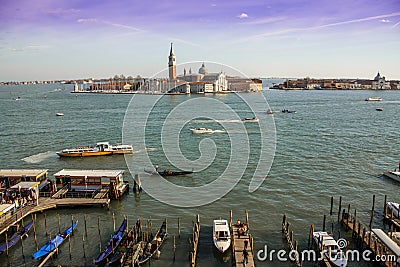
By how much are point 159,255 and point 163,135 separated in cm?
2202

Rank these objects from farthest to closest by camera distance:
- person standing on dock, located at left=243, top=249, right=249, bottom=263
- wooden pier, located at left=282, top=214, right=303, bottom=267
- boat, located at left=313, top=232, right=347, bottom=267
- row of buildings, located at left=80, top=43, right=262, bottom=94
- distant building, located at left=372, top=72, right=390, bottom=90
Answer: distant building, located at left=372, top=72, right=390, bottom=90 < row of buildings, located at left=80, top=43, right=262, bottom=94 < wooden pier, located at left=282, top=214, right=303, bottom=267 < boat, located at left=313, top=232, right=347, bottom=267 < person standing on dock, located at left=243, top=249, right=249, bottom=263

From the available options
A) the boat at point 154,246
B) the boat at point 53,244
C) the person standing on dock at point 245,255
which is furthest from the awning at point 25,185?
the person standing on dock at point 245,255

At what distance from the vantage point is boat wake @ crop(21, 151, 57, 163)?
2353 cm

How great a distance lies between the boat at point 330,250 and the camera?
1065cm

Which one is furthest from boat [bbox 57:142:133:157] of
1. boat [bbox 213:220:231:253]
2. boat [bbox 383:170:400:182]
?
boat [bbox 383:170:400:182]

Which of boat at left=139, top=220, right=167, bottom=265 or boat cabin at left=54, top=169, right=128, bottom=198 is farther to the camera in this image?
boat cabin at left=54, top=169, right=128, bottom=198

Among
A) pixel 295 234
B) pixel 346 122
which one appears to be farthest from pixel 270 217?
pixel 346 122

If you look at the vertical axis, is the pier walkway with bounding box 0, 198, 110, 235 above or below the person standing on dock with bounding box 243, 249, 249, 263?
above

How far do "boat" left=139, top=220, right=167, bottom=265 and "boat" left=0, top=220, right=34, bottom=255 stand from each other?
4270 millimetres

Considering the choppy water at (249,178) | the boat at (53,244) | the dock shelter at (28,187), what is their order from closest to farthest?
the boat at (53,244) → the choppy water at (249,178) → the dock shelter at (28,187)

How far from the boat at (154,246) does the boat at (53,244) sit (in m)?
2.84

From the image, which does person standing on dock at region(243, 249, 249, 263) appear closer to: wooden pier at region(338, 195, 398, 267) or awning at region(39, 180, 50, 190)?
wooden pier at region(338, 195, 398, 267)

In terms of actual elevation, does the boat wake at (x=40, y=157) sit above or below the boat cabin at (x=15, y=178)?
below

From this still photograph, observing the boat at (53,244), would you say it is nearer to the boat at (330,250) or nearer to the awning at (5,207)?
the awning at (5,207)
